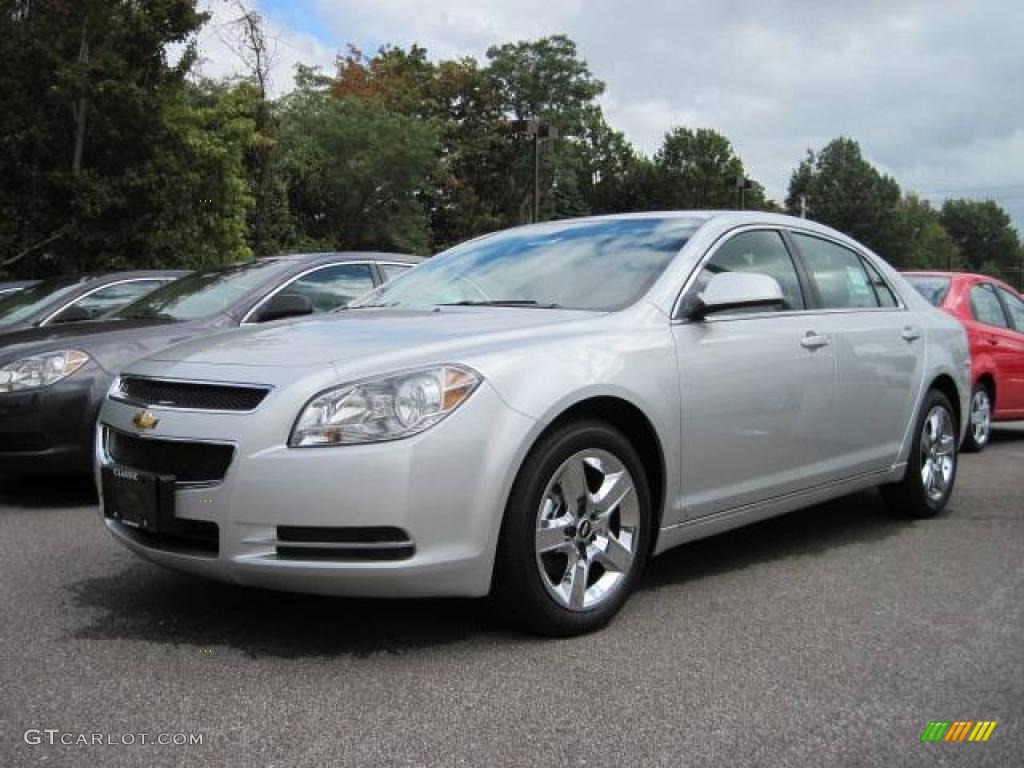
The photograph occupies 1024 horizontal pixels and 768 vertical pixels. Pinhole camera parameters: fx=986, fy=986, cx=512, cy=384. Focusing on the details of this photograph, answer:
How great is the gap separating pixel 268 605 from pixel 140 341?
2579mm

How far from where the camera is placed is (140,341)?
5.66 meters

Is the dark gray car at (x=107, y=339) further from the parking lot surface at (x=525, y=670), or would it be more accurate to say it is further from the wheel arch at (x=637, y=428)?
the wheel arch at (x=637, y=428)

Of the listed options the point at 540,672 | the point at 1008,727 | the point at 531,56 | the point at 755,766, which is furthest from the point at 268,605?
the point at 531,56

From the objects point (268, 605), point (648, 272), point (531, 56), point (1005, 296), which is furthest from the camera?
point (531, 56)

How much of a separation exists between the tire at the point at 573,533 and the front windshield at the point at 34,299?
5.69m

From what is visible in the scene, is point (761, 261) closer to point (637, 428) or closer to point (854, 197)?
point (637, 428)

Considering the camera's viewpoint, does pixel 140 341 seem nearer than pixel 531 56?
Yes

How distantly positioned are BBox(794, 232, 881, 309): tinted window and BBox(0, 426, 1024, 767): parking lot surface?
1.25m

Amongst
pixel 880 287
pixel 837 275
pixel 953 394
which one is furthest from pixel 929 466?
pixel 837 275

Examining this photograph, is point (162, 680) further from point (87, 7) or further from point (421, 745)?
point (87, 7)

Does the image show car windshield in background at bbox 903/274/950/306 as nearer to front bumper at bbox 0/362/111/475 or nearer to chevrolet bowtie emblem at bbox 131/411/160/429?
front bumper at bbox 0/362/111/475

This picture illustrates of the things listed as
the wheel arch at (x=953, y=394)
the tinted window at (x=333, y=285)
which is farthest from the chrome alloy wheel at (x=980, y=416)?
the tinted window at (x=333, y=285)

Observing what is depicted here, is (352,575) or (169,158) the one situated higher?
(169,158)

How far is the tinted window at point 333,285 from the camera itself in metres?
6.30
